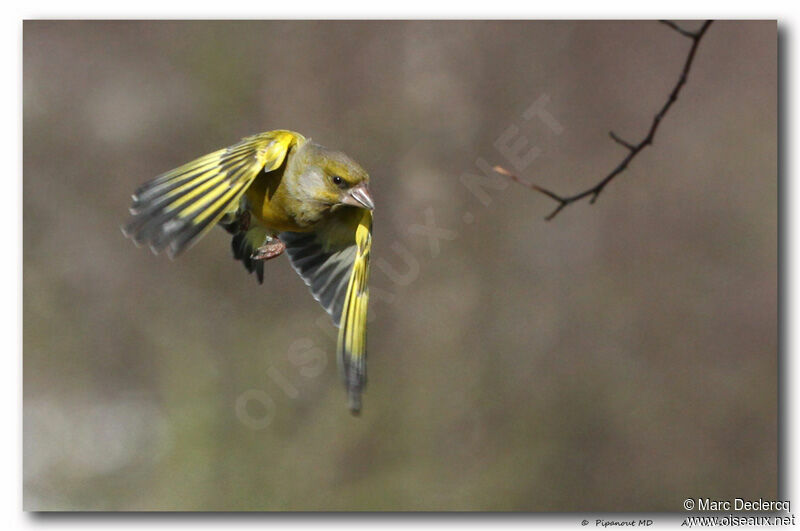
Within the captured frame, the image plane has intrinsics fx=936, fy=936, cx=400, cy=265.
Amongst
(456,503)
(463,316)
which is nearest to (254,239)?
(456,503)

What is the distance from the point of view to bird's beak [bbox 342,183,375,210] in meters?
1.64

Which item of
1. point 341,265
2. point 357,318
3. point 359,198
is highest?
point 359,198

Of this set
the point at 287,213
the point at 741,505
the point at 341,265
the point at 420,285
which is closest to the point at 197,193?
the point at 287,213

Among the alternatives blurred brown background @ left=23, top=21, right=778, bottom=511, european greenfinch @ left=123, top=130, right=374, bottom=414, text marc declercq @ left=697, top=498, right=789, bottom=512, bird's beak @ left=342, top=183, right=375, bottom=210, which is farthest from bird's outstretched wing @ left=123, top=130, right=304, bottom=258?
blurred brown background @ left=23, top=21, right=778, bottom=511

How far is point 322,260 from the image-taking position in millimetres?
1856

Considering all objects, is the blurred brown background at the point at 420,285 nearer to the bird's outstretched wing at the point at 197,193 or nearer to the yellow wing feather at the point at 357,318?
the yellow wing feather at the point at 357,318

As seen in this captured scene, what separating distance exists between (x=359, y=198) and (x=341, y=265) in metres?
0.24

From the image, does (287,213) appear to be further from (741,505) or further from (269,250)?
(741,505)

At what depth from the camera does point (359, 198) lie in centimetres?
165

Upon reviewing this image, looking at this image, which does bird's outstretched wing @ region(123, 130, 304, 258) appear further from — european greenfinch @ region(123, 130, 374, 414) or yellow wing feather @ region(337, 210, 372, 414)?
yellow wing feather @ region(337, 210, 372, 414)

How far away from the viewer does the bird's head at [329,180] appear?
1.65m

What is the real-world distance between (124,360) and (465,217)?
142cm

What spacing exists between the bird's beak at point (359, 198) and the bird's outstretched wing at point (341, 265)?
0.17 m

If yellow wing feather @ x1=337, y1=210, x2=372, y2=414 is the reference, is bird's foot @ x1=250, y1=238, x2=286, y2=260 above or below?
above
